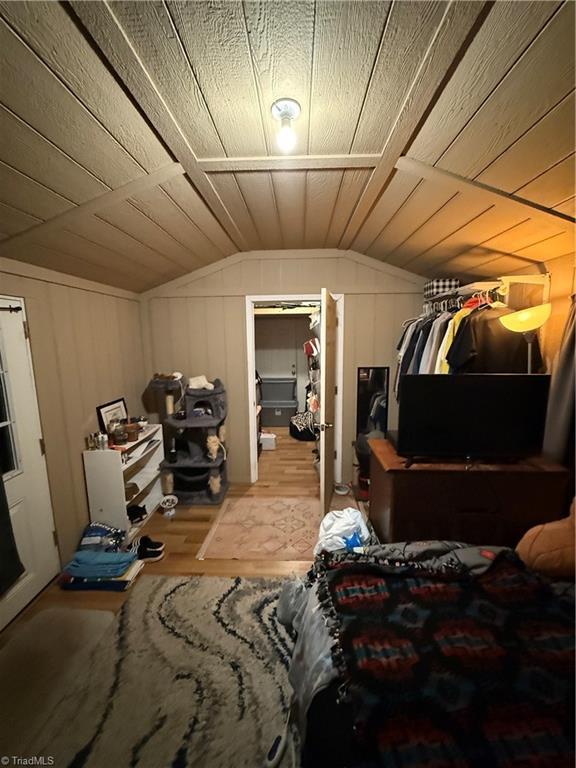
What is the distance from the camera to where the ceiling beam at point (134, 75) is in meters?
0.71

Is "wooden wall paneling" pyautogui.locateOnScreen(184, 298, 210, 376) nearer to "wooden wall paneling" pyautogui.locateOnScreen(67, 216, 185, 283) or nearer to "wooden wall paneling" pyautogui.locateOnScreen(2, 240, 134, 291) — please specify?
"wooden wall paneling" pyautogui.locateOnScreen(67, 216, 185, 283)

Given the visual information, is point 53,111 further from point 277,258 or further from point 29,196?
point 277,258

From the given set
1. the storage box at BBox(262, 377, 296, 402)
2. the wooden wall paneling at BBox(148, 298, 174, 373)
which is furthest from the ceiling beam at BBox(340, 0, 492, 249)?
the storage box at BBox(262, 377, 296, 402)

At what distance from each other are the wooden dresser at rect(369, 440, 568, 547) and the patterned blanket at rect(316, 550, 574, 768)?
1.31ft

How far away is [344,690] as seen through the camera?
0.81 m

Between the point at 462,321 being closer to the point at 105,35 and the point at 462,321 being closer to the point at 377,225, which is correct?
the point at 377,225

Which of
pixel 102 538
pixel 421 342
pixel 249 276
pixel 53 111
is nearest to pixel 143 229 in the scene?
pixel 53 111

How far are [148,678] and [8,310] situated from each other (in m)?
2.03

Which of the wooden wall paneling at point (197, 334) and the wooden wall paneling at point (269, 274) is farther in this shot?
the wooden wall paneling at point (197, 334)

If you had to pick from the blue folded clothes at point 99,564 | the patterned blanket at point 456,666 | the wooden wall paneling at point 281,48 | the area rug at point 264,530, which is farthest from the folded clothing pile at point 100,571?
the wooden wall paneling at point 281,48

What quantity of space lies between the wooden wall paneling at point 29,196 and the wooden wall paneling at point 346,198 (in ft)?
4.40

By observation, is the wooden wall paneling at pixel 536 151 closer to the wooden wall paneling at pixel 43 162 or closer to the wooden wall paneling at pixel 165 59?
→ the wooden wall paneling at pixel 165 59

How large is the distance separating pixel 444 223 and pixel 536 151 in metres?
0.66

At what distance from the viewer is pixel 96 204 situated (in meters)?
1.42
